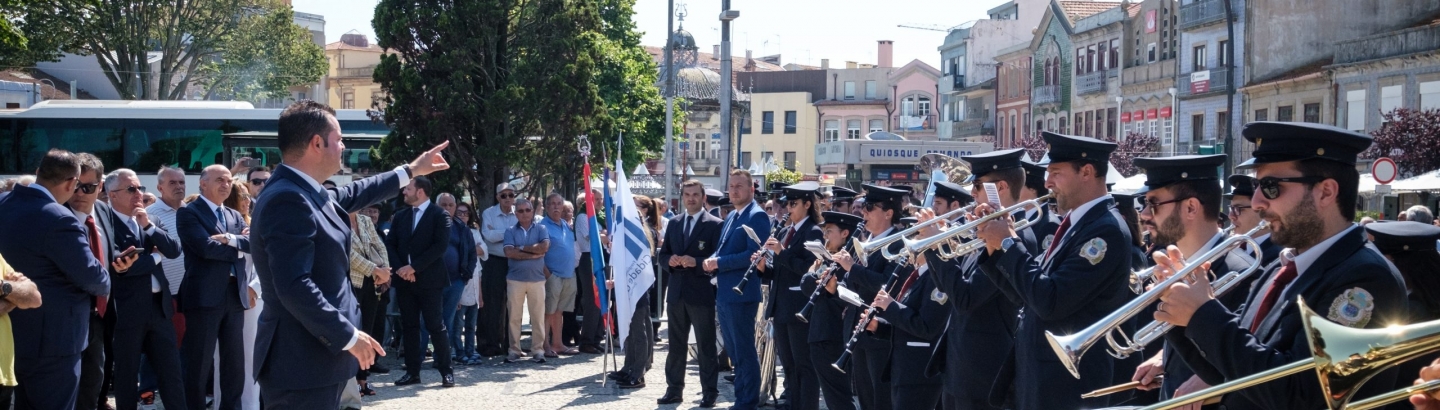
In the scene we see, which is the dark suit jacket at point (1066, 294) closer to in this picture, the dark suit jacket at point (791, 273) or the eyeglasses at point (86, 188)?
the dark suit jacket at point (791, 273)

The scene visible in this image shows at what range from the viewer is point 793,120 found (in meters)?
92.2

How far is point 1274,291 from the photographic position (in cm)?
373

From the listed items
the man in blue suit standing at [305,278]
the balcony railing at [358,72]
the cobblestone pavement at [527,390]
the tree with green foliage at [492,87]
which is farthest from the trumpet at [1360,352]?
the balcony railing at [358,72]

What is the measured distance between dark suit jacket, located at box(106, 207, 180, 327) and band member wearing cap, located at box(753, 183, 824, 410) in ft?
12.9

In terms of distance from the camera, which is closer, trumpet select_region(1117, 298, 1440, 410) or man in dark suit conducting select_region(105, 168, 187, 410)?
trumpet select_region(1117, 298, 1440, 410)

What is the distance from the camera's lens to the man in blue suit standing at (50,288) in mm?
6504

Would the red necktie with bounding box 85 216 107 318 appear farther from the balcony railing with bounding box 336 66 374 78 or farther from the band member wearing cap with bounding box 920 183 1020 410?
the balcony railing with bounding box 336 66 374 78

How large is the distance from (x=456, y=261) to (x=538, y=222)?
1353mm

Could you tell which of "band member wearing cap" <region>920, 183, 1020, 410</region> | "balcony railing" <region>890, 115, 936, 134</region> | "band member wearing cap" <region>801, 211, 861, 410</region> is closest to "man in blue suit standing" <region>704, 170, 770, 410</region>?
"band member wearing cap" <region>801, 211, 861, 410</region>

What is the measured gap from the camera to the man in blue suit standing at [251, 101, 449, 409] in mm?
4996

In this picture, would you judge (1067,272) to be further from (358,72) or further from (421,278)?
(358,72)

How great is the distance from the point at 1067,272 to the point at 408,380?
757 centimetres

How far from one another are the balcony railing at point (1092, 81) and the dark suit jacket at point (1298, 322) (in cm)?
5087

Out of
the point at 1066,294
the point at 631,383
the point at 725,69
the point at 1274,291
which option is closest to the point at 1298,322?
the point at 1274,291
